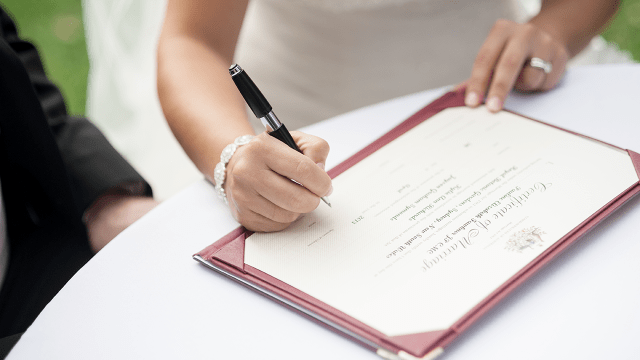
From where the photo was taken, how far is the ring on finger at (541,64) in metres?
0.72

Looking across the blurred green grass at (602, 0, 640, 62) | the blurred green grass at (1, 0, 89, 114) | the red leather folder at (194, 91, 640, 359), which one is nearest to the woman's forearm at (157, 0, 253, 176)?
the red leather folder at (194, 91, 640, 359)

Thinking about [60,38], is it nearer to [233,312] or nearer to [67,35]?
[67,35]

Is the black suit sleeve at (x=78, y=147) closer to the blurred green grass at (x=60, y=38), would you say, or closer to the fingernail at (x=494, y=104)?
the fingernail at (x=494, y=104)

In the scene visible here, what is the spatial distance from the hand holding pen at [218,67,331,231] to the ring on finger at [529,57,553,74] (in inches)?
15.2

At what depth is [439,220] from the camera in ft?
1.69

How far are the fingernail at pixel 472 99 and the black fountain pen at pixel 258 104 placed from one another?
29 centimetres

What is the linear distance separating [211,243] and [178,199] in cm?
11

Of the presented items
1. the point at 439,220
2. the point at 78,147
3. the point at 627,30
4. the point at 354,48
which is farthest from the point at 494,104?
the point at 627,30

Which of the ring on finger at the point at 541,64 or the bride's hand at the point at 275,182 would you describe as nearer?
the bride's hand at the point at 275,182

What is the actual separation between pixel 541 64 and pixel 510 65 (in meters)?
0.05

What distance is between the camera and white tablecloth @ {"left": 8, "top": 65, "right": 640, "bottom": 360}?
1.35 feet

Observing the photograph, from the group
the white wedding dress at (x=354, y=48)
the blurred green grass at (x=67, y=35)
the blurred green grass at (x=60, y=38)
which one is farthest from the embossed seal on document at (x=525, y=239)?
the blurred green grass at (x=60, y=38)

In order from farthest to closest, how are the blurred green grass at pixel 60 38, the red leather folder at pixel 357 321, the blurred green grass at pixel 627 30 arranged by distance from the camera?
1. the blurred green grass at pixel 60 38
2. the blurred green grass at pixel 627 30
3. the red leather folder at pixel 357 321

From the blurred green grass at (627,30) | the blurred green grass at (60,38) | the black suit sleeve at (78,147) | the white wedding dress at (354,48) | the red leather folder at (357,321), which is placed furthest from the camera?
the blurred green grass at (60,38)
